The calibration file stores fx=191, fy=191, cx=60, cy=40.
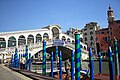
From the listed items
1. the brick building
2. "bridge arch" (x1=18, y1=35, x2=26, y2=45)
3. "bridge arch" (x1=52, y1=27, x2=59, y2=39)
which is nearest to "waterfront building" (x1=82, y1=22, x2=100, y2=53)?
the brick building

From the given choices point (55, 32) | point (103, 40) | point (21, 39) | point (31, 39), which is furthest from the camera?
point (103, 40)

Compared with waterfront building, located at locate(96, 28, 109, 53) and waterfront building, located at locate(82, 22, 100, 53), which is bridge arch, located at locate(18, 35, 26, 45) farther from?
waterfront building, located at locate(82, 22, 100, 53)

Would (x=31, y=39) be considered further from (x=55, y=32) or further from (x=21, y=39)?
(x=55, y=32)

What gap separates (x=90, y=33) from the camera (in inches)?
1743

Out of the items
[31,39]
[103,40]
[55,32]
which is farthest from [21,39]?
[103,40]

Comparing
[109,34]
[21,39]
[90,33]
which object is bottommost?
[21,39]

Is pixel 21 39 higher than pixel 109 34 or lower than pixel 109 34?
lower

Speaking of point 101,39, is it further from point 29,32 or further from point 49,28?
point 29,32

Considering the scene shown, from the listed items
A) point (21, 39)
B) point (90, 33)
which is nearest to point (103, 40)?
point (90, 33)

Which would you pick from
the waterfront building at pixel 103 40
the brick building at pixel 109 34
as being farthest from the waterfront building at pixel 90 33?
the waterfront building at pixel 103 40

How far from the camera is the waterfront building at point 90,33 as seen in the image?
43225 mm

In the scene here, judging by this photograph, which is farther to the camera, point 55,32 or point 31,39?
point 55,32

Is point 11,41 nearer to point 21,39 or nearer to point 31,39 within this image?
point 21,39

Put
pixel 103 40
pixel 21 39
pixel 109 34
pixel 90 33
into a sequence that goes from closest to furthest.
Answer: pixel 21 39 < pixel 109 34 < pixel 103 40 < pixel 90 33
